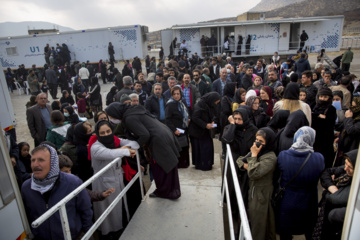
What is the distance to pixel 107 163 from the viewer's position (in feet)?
9.52

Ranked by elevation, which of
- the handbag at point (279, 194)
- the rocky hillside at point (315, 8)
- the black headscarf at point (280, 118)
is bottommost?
the handbag at point (279, 194)

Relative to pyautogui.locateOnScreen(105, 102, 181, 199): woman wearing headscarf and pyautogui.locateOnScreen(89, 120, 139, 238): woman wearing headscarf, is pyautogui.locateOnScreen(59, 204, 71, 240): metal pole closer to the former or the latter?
pyautogui.locateOnScreen(89, 120, 139, 238): woman wearing headscarf

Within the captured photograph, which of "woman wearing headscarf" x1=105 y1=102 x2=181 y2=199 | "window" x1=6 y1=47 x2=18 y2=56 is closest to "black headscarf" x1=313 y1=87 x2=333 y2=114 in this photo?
"woman wearing headscarf" x1=105 y1=102 x2=181 y2=199

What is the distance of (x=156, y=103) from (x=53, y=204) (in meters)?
3.40

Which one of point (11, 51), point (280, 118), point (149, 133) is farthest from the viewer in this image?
point (11, 51)

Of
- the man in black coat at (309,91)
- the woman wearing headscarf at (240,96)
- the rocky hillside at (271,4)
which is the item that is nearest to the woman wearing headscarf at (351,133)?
the man in black coat at (309,91)

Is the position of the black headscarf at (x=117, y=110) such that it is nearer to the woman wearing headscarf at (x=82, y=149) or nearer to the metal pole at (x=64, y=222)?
the woman wearing headscarf at (x=82, y=149)

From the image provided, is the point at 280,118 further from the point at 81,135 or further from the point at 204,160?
the point at 81,135

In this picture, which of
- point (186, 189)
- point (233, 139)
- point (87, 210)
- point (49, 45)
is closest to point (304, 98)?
point (233, 139)

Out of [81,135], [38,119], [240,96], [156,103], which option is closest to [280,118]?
[240,96]

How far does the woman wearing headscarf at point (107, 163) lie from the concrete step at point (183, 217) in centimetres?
29

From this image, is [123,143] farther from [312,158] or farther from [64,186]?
[312,158]

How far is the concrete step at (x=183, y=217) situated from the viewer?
280 centimetres

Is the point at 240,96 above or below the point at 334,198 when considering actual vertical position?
above
